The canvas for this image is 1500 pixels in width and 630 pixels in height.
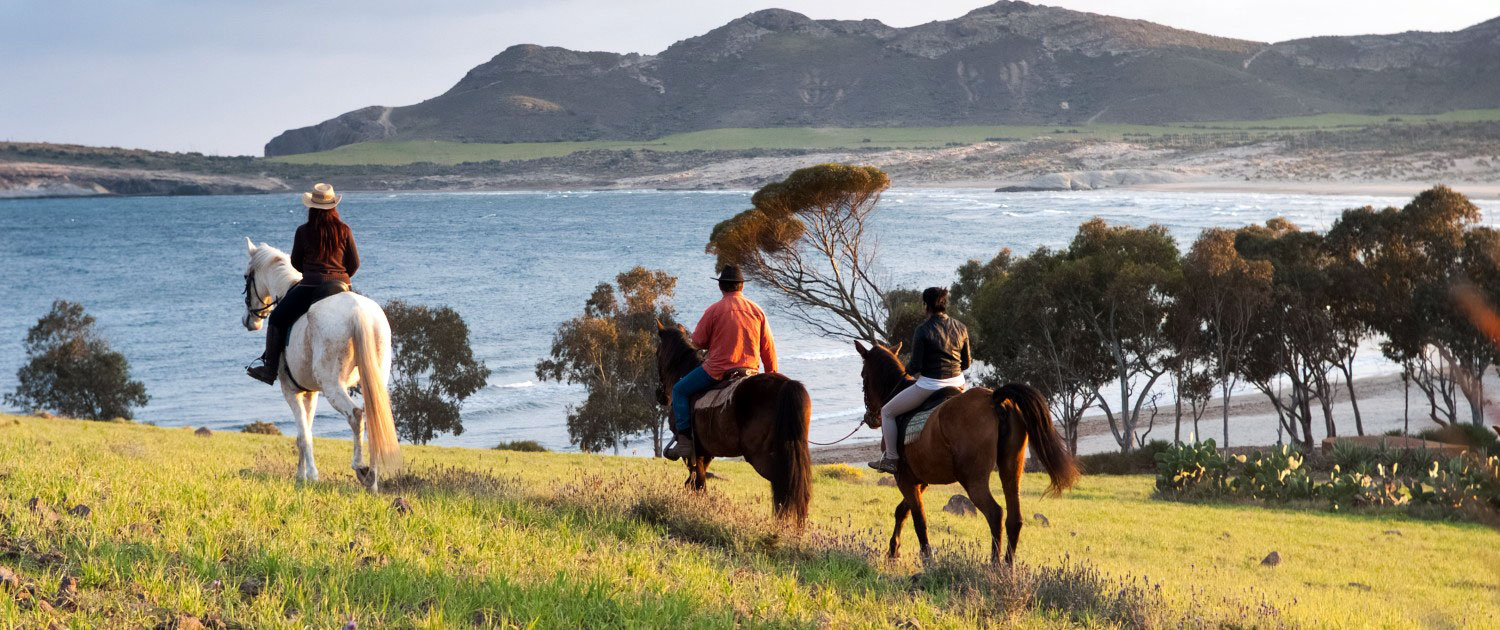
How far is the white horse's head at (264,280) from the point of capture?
11508mm

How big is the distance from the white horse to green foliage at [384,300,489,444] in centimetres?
3348

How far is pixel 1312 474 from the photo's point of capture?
23.9m

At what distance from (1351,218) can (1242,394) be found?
21.8 m

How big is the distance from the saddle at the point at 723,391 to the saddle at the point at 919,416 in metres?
1.46

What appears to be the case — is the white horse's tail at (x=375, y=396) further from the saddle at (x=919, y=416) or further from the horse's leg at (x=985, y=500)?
the horse's leg at (x=985, y=500)

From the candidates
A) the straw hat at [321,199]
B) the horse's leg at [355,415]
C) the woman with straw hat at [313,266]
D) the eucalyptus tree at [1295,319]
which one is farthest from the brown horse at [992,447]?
the eucalyptus tree at [1295,319]

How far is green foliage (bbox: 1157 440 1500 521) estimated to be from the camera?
19.1m

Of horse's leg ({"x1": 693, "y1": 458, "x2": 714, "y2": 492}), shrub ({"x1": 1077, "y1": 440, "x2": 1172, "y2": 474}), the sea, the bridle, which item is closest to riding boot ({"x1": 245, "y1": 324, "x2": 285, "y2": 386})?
the bridle

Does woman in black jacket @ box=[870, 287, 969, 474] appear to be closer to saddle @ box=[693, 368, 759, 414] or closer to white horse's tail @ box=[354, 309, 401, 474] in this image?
saddle @ box=[693, 368, 759, 414]

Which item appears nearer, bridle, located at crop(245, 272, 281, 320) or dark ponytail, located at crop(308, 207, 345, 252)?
dark ponytail, located at crop(308, 207, 345, 252)

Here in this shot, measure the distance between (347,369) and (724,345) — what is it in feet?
11.6

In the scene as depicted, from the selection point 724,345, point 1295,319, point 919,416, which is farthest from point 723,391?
point 1295,319

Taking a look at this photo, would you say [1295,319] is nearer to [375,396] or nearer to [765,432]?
[765,432]

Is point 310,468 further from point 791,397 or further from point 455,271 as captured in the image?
point 455,271
